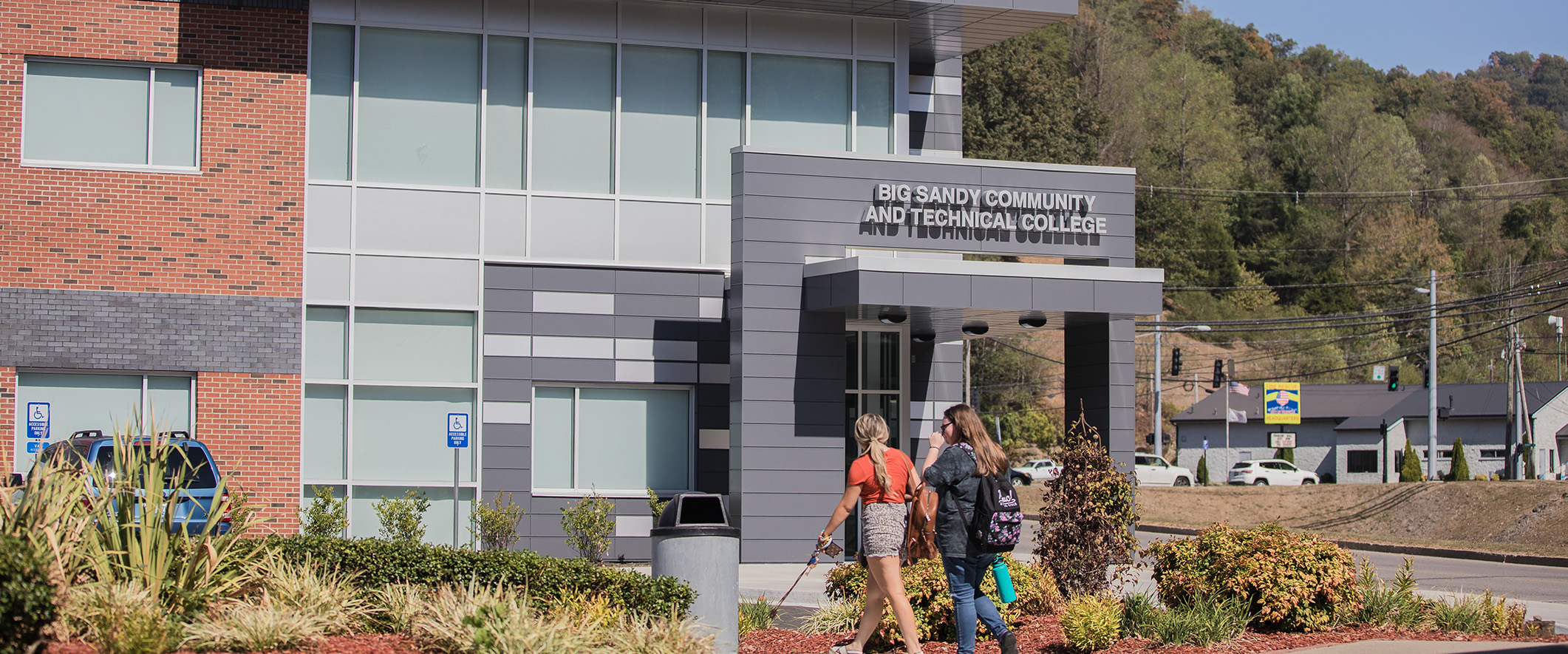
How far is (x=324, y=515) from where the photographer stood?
17.2 m

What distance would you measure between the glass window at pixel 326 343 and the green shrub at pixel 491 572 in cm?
898

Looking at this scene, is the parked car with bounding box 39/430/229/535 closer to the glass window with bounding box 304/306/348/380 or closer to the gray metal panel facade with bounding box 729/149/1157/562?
the glass window with bounding box 304/306/348/380

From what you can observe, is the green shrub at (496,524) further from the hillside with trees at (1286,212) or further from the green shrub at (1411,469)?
the hillside with trees at (1286,212)

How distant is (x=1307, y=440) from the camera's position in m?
63.2

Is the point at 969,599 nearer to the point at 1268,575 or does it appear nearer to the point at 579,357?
the point at 1268,575

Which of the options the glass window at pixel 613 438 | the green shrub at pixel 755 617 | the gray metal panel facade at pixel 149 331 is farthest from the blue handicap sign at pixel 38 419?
the green shrub at pixel 755 617

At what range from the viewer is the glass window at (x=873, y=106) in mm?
20344

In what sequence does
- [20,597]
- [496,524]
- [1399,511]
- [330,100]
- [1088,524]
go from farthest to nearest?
[1399,511]
[330,100]
[496,524]
[1088,524]
[20,597]

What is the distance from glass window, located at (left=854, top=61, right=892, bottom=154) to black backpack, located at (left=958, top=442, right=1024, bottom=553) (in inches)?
468

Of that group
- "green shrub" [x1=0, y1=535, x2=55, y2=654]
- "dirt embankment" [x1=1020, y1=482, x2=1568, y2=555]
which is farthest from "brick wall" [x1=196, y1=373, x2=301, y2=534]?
"dirt embankment" [x1=1020, y1=482, x2=1568, y2=555]

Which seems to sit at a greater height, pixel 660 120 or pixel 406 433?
pixel 660 120

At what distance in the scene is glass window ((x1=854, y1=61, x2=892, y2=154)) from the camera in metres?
20.3

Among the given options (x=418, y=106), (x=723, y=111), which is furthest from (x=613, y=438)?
(x=418, y=106)

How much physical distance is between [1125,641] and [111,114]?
49.4 feet
